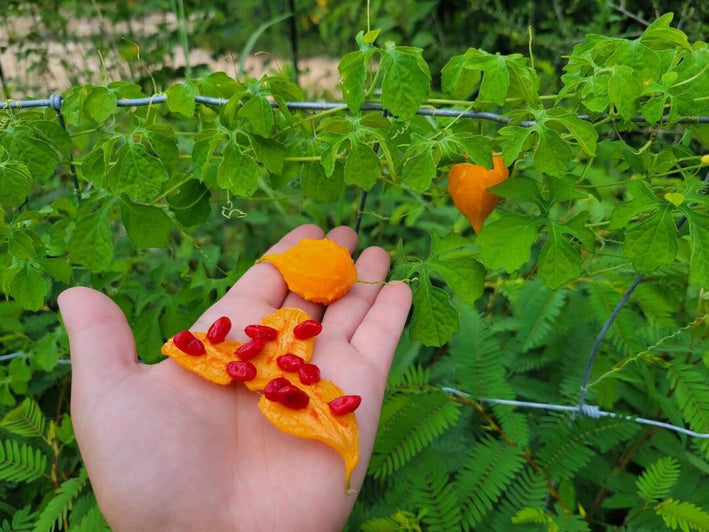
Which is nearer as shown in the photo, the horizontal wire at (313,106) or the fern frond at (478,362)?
the horizontal wire at (313,106)

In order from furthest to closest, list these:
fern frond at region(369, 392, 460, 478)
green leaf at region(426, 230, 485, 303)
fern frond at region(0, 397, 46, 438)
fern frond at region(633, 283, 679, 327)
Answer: fern frond at region(633, 283, 679, 327), fern frond at region(0, 397, 46, 438), fern frond at region(369, 392, 460, 478), green leaf at region(426, 230, 485, 303)

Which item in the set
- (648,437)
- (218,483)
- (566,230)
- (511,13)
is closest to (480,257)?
(566,230)

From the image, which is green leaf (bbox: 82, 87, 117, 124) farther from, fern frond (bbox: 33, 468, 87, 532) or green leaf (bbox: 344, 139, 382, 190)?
fern frond (bbox: 33, 468, 87, 532)

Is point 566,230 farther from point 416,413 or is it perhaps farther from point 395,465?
point 395,465

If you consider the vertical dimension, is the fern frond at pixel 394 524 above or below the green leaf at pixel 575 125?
below

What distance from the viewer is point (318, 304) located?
1946mm

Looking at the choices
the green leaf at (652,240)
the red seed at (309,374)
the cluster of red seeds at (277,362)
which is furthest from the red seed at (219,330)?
the green leaf at (652,240)

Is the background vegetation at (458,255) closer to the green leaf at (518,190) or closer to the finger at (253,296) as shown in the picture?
the green leaf at (518,190)

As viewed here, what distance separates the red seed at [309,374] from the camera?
1593 millimetres

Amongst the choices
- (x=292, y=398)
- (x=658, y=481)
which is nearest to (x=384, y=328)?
(x=292, y=398)

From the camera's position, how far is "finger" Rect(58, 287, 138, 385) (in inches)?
57.4

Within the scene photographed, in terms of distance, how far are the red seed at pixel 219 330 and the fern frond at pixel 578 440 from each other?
1.11m

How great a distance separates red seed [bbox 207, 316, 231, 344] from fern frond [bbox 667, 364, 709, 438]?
144cm

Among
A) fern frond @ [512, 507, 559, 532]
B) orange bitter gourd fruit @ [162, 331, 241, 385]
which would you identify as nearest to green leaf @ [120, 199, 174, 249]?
orange bitter gourd fruit @ [162, 331, 241, 385]
